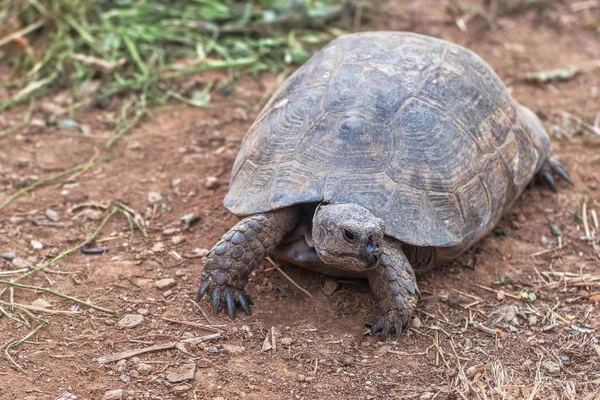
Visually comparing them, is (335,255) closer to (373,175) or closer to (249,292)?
(373,175)

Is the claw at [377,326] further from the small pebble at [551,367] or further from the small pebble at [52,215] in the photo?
the small pebble at [52,215]

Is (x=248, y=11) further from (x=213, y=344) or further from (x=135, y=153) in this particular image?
(x=213, y=344)

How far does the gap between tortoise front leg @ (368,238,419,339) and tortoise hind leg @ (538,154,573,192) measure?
1.89 m

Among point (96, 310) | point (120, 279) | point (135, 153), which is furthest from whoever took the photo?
point (135, 153)

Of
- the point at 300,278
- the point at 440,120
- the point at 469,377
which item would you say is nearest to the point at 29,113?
the point at 300,278

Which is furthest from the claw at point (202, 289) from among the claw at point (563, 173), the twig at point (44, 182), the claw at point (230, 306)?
the claw at point (563, 173)

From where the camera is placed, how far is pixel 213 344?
357 cm

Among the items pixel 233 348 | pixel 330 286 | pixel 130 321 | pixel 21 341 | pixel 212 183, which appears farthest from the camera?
pixel 212 183

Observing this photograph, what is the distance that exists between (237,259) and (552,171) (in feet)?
8.80

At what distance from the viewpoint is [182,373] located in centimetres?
333

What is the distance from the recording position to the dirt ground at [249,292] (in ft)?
11.0

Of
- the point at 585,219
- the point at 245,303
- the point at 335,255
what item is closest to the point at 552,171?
the point at 585,219

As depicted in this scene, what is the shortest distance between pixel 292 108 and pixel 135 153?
5.57 ft

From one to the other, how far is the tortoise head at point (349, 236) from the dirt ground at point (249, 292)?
444mm
